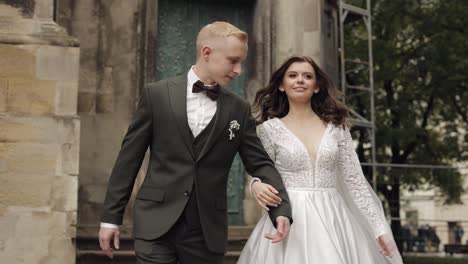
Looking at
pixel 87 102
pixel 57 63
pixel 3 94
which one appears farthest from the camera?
pixel 87 102

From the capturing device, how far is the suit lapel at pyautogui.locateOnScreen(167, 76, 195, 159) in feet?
13.3

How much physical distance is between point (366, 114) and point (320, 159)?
1882cm

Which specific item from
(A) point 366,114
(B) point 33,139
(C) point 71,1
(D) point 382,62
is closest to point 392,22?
(D) point 382,62

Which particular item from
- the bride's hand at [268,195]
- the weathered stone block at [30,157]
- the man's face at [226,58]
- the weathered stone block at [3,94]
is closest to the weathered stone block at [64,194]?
the weathered stone block at [30,157]

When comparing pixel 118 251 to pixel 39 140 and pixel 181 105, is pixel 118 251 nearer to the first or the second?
pixel 39 140

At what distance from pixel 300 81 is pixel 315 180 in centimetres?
65

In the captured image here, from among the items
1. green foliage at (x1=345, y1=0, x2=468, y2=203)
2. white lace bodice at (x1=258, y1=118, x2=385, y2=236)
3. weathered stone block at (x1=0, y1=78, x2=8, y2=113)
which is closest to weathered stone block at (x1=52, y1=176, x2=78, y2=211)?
weathered stone block at (x1=0, y1=78, x2=8, y2=113)

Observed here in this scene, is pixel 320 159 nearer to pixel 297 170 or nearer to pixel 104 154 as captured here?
pixel 297 170

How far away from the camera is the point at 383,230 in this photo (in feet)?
16.6

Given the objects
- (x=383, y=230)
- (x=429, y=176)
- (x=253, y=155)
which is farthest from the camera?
(x=429, y=176)

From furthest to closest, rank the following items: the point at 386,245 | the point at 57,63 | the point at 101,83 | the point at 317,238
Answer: the point at 101,83 → the point at 57,63 → the point at 386,245 → the point at 317,238

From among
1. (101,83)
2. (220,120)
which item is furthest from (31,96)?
(220,120)

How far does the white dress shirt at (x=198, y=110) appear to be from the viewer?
415cm

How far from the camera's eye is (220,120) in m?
4.17
